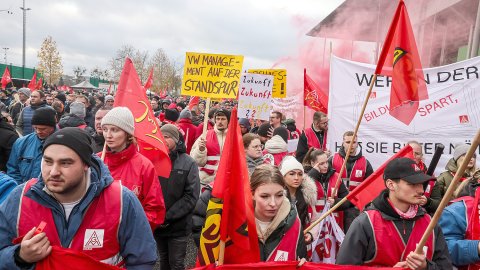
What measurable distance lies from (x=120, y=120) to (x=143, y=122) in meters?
0.62

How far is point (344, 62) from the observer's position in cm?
664

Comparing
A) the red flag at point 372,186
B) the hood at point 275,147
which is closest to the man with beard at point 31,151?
the hood at point 275,147

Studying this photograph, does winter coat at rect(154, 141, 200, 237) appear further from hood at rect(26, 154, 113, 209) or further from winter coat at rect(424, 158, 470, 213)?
winter coat at rect(424, 158, 470, 213)

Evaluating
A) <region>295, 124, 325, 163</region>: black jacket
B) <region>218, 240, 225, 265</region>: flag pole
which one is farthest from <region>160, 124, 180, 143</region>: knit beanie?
<region>295, 124, 325, 163</region>: black jacket

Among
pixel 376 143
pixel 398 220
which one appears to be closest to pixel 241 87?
pixel 376 143

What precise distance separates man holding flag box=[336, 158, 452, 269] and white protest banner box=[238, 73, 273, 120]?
557cm

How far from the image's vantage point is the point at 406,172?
307cm

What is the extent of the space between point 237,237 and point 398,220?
3.79 ft

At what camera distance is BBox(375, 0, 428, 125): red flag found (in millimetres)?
4629

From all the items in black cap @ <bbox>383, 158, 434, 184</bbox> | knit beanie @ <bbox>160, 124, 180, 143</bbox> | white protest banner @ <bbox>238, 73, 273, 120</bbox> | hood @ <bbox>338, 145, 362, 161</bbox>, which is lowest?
hood @ <bbox>338, 145, 362, 161</bbox>

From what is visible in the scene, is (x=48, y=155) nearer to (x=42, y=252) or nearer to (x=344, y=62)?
(x=42, y=252)

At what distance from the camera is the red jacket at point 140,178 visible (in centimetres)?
355

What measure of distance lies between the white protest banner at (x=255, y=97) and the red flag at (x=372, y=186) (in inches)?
179

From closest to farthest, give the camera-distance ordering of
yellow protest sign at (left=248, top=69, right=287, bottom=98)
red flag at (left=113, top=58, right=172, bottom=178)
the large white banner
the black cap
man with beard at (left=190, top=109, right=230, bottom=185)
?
the black cap → red flag at (left=113, top=58, right=172, bottom=178) → the large white banner → man with beard at (left=190, top=109, right=230, bottom=185) → yellow protest sign at (left=248, top=69, right=287, bottom=98)
